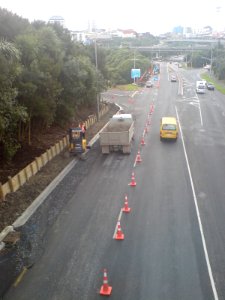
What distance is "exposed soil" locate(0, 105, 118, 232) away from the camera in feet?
61.8

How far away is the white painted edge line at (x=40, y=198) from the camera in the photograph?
17.8 meters

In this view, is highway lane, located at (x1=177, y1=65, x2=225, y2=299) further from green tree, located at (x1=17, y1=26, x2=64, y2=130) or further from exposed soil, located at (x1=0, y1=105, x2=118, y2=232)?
green tree, located at (x1=17, y1=26, x2=64, y2=130)

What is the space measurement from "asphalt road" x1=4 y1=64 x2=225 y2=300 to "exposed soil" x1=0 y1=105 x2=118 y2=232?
1.30 meters

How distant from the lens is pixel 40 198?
20594mm

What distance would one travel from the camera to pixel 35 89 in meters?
24.2

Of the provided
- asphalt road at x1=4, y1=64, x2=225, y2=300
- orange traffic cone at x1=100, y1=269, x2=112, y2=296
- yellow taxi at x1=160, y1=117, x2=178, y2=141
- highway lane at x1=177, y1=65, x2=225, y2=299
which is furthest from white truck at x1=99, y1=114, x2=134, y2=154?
orange traffic cone at x1=100, y1=269, x2=112, y2=296

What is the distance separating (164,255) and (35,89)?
14.4 metres

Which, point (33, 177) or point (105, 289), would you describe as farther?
point (33, 177)

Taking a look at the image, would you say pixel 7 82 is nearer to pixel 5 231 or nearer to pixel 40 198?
pixel 40 198

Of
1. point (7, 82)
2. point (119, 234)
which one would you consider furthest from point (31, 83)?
point (119, 234)

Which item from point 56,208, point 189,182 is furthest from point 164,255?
point 189,182

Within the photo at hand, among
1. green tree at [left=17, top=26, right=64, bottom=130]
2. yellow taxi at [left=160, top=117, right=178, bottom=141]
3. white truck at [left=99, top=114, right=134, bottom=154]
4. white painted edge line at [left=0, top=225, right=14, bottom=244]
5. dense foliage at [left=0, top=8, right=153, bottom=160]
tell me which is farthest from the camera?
yellow taxi at [left=160, top=117, right=178, bottom=141]

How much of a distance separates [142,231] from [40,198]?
269 inches

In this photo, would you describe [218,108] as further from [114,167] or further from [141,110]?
[114,167]
